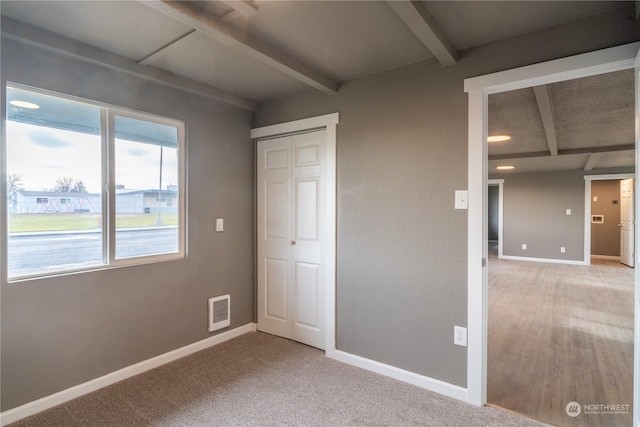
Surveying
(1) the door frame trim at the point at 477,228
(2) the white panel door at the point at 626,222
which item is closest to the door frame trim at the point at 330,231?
(1) the door frame trim at the point at 477,228

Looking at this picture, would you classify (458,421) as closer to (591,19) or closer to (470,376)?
(470,376)

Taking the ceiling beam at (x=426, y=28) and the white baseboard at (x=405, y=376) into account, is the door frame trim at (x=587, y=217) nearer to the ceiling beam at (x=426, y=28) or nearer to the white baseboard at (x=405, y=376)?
the white baseboard at (x=405, y=376)

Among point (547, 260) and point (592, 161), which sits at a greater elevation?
point (592, 161)

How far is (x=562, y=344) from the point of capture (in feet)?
10.3

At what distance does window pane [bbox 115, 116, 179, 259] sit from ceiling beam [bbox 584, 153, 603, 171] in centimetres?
663

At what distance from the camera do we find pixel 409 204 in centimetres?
243

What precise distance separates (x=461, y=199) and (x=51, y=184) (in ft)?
8.99

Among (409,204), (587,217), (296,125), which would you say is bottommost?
(587,217)

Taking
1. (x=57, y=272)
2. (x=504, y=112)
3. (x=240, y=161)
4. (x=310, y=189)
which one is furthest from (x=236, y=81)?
(x=504, y=112)

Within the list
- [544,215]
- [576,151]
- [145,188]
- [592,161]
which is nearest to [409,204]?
[145,188]

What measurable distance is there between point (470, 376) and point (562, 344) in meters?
1.68

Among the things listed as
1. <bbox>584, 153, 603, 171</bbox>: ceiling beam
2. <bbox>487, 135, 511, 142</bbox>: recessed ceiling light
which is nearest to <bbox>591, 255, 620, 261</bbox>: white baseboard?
<bbox>584, 153, 603, 171</bbox>: ceiling beam

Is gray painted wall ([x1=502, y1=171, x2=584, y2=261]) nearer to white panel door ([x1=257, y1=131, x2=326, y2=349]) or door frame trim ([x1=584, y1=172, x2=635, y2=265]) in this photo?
door frame trim ([x1=584, y1=172, x2=635, y2=265])

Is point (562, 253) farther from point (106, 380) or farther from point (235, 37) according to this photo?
point (106, 380)
